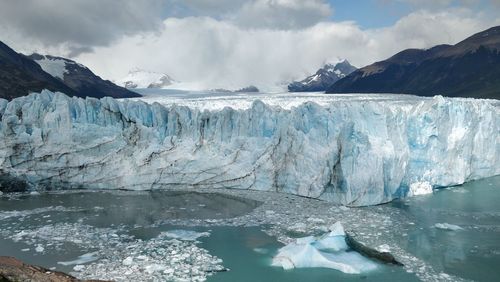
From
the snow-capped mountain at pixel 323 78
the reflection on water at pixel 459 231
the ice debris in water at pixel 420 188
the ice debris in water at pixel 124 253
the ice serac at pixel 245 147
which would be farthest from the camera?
the snow-capped mountain at pixel 323 78

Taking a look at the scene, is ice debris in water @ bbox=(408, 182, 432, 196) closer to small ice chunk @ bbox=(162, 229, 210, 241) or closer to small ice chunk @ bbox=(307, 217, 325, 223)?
small ice chunk @ bbox=(307, 217, 325, 223)

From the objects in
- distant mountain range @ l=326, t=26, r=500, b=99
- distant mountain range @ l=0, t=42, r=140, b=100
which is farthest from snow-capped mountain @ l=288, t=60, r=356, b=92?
distant mountain range @ l=0, t=42, r=140, b=100

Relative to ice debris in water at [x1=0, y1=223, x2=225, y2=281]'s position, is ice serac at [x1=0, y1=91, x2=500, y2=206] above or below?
above

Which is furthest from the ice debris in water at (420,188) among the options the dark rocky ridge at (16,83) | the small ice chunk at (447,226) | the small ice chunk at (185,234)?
the dark rocky ridge at (16,83)

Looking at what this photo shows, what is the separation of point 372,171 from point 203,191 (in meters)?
4.86

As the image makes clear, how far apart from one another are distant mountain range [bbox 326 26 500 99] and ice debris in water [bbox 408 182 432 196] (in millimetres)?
42012

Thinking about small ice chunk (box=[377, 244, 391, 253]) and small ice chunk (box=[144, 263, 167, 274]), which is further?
small ice chunk (box=[377, 244, 391, 253])

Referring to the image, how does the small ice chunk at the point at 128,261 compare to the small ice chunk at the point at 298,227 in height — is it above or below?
above

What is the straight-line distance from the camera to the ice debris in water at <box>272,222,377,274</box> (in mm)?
8363

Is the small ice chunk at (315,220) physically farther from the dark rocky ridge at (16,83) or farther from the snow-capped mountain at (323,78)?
the snow-capped mountain at (323,78)

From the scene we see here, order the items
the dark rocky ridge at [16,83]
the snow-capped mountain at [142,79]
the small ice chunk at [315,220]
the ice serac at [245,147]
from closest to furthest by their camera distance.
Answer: the small ice chunk at [315,220] < the ice serac at [245,147] < the dark rocky ridge at [16,83] < the snow-capped mountain at [142,79]

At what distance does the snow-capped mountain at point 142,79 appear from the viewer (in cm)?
12156

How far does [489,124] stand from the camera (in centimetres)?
1669

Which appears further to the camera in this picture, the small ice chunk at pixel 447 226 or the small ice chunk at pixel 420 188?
the small ice chunk at pixel 420 188
